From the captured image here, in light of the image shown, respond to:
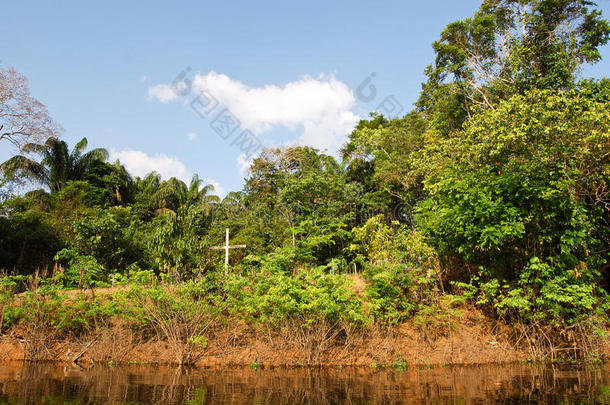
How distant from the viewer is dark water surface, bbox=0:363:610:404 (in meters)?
6.28

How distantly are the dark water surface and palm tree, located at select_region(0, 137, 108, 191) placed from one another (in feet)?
→ 52.4

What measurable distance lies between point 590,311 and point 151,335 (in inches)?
406

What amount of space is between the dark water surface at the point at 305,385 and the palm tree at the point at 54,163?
629 inches

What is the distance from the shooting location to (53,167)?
963 inches

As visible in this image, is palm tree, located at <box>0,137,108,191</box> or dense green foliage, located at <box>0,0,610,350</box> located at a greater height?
palm tree, located at <box>0,137,108,191</box>

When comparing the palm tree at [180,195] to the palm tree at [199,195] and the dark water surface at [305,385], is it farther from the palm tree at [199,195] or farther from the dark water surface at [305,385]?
the dark water surface at [305,385]

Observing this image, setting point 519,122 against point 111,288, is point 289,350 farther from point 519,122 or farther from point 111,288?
point 519,122

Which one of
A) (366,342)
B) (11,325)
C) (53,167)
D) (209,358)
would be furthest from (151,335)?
(53,167)

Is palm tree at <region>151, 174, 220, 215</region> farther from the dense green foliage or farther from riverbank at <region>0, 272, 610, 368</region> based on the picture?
riverbank at <region>0, 272, 610, 368</region>

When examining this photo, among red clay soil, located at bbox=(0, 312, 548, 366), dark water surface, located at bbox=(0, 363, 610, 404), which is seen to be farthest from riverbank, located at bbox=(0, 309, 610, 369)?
dark water surface, located at bbox=(0, 363, 610, 404)

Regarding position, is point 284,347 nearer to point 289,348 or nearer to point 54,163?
point 289,348

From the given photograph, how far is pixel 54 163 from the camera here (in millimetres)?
24562

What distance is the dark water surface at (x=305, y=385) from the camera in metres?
6.28

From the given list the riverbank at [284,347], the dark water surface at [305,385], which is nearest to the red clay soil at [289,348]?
the riverbank at [284,347]
